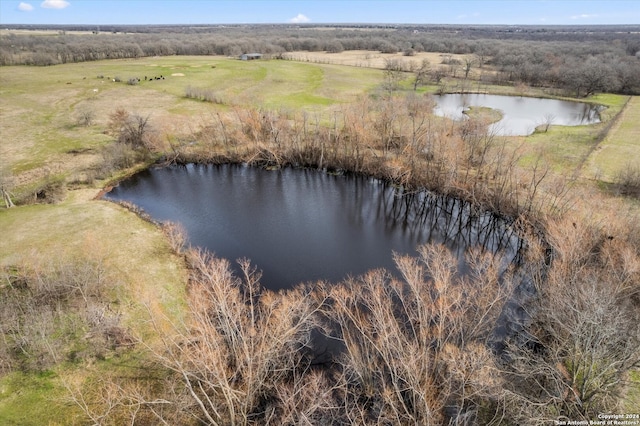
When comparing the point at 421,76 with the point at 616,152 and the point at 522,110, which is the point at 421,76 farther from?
the point at 616,152

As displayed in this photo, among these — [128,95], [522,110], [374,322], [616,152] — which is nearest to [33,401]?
[374,322]

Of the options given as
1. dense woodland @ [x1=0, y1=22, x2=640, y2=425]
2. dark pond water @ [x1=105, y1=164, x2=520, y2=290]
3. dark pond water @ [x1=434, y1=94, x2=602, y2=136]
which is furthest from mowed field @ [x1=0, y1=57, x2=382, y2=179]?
dark pond water @ [x1=434, y1=94, x2=602, y2=136]

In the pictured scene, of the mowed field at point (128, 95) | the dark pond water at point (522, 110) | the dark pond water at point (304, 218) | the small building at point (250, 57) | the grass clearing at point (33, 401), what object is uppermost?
the small building at point (250, 57)

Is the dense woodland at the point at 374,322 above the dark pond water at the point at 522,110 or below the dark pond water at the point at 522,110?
below

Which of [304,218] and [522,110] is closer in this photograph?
[304,218]

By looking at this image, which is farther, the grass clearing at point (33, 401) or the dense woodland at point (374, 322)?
the grass clearing at point (33, 401)

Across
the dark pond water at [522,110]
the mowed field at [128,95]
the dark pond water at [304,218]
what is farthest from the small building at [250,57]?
the dark pond water at [304,218]

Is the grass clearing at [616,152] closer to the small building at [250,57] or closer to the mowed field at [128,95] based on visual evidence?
the mowed field at [128,95]

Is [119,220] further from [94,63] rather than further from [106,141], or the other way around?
[94,63]
